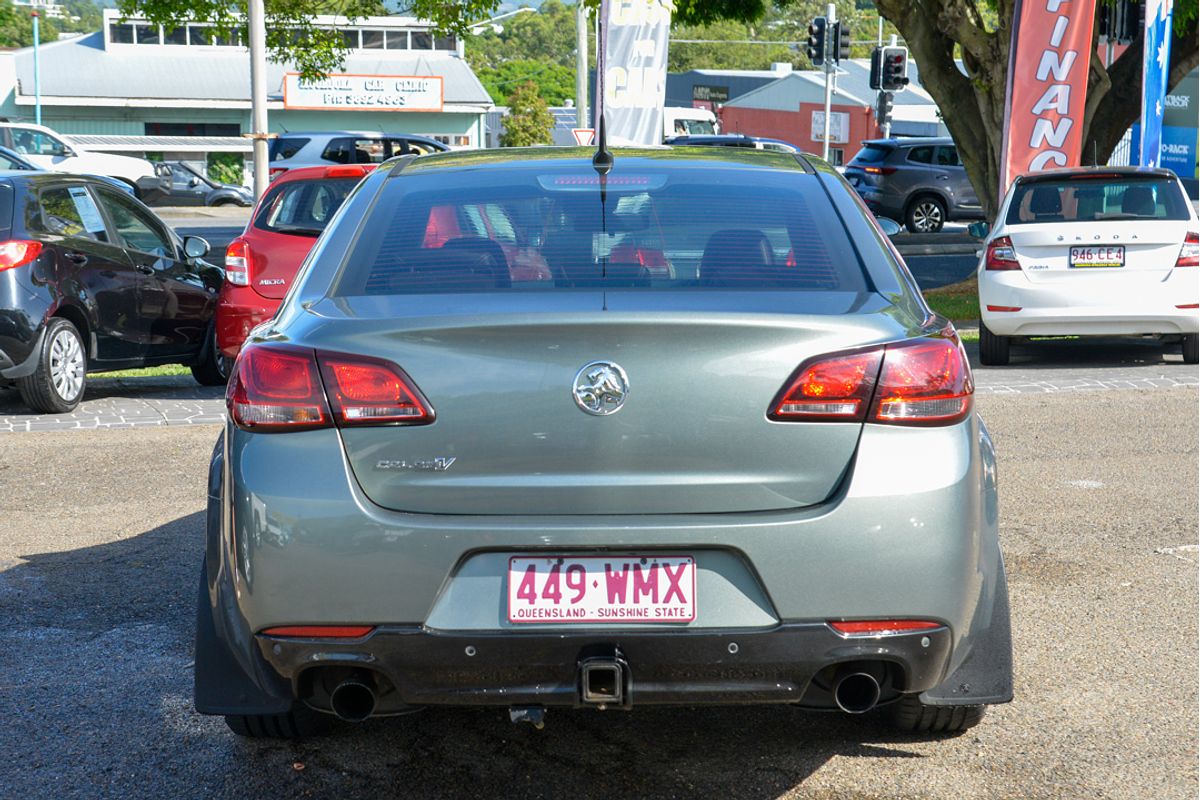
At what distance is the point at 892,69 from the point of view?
101ft

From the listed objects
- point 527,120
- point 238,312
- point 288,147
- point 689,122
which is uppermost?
point 238,312

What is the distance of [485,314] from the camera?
10.7 feet

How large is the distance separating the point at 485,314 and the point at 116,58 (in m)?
58.3

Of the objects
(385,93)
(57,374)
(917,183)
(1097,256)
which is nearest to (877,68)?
(917,183)

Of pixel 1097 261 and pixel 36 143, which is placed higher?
pixel 1097 261

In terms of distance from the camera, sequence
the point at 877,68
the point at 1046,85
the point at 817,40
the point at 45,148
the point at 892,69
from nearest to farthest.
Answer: the point at 1046,85
the point at 892,69
the point at 877,68
the point at 45,148
the point at 817,40

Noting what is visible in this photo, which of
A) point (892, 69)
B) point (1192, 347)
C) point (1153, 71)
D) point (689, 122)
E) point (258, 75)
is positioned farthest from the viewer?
point (689, 122)

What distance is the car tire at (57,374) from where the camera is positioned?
9.62 m

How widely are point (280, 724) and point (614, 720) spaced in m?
0.92

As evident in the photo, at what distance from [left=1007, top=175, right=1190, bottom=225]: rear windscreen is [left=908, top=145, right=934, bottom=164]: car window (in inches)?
691

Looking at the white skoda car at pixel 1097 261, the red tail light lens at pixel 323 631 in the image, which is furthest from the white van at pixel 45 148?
the red tail light lens at pixel 323 631

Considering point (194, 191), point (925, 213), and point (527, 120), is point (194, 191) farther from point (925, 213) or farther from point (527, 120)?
point (527, 120)

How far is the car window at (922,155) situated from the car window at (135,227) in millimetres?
20136

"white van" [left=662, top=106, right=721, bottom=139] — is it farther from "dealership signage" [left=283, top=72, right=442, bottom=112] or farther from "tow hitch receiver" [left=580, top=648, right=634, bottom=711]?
"tow hitch receiver" [left=580, top=648, right=634, bottom=711]
